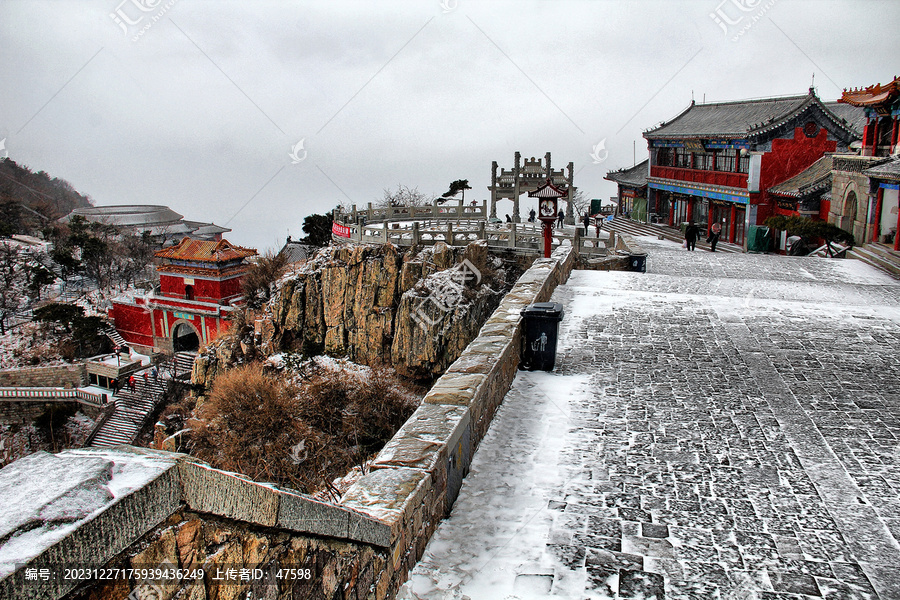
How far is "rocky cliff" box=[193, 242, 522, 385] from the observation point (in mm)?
28594

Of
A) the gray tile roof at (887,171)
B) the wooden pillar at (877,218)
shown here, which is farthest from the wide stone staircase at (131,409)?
the gray tile roof at (887,171)

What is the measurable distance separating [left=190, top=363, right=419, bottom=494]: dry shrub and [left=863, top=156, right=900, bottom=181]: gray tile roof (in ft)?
59.0

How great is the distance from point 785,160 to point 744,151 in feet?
5.59

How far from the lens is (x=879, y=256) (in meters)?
18.6

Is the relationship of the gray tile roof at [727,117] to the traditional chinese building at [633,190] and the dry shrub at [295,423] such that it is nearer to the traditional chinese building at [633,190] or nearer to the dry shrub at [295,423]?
the traditional chinese building at [633,190]

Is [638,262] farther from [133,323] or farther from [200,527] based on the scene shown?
[133,323]

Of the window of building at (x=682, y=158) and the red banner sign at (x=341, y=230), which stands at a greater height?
the window of building at (x=682, y=158)

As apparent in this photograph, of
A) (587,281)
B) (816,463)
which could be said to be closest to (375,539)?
(816,463)

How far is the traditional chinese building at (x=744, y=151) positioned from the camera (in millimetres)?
27672

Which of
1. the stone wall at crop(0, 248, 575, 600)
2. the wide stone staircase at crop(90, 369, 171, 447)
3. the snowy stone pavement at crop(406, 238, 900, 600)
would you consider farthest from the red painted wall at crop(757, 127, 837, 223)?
the wide stone staircase at crop(90, 369, 171, 447)

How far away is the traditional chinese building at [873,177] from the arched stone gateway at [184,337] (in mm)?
34650

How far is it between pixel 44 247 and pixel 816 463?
5976 cm

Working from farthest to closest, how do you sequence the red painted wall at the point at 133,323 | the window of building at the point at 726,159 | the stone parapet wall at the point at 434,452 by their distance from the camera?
the red painted wall at the point at 133,323
the window of building at the point at 726,159
the stone parapet wall at the point at 434,452

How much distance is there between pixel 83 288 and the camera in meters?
48.8
